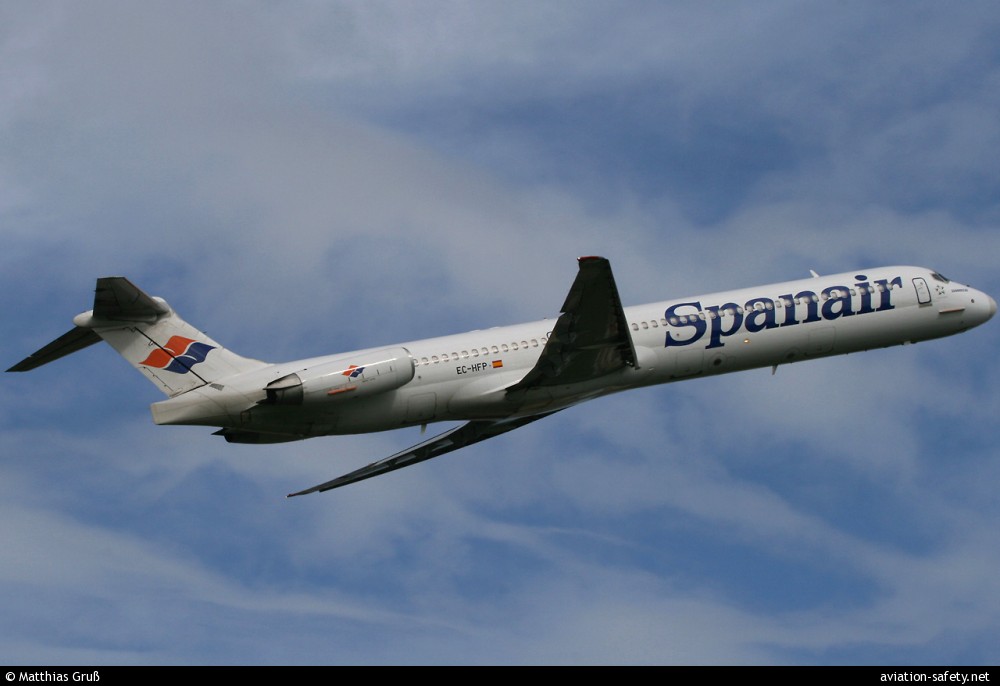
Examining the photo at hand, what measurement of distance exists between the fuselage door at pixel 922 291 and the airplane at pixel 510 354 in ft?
0.21

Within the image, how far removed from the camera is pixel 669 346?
108ft

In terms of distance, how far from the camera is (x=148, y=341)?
29.4 metres

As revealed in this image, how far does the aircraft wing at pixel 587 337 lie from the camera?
2836cm

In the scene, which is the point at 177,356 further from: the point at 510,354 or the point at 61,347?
the point at 510,354

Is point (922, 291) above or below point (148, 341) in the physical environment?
above

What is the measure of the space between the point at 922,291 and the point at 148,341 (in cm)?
2376

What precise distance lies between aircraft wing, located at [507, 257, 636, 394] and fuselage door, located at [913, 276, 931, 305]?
10.8 metres

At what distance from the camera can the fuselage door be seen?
35.5 m

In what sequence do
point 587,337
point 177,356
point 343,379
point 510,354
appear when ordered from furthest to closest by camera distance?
point 510,354
point 587,337
point 177,356
point 343,379

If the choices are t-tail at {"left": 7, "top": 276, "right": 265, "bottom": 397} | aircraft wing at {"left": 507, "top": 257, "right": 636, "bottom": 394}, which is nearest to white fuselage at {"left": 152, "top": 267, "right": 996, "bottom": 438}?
aircraft wing at {"left": 507, "top": 257, "right": 636, "bottom": 394}

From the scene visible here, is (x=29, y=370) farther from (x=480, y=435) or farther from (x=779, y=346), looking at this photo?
(x=779, y=346)

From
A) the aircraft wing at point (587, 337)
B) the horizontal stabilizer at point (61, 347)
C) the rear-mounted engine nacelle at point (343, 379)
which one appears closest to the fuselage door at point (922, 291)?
the aircraft wing at point (587, 337)

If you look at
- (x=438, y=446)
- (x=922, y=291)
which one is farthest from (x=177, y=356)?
(x=922, y=291)

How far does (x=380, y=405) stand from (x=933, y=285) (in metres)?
18.5
